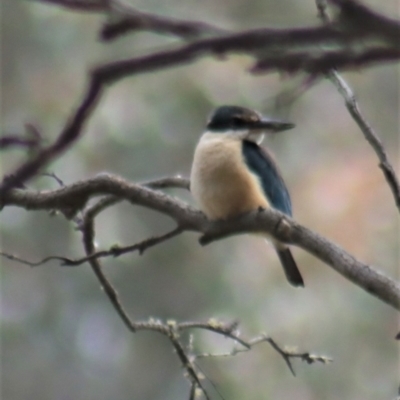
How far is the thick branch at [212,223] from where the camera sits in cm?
169

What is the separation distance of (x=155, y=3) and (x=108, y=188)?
4.83 meters

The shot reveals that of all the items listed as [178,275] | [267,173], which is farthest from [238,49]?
[178,275]

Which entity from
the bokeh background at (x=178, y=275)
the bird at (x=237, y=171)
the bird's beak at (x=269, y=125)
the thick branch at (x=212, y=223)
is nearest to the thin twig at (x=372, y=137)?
the thick branch at (x=212, y=223)

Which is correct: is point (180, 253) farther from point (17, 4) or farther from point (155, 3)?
point (17, 4)

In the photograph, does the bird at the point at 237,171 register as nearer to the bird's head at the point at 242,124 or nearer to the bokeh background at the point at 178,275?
the bird's head at the point at 242,124

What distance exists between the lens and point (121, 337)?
618 cm

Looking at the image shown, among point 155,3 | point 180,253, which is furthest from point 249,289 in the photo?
point 155,3

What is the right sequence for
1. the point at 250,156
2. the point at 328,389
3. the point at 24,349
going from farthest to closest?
the point at 24,349 < the point at 328,389 < the point at 250,156

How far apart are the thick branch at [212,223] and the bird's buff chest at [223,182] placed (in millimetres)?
168

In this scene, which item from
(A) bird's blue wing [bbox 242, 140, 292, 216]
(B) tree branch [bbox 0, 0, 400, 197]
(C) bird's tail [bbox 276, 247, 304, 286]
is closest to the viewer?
(B) tree branch [bbox 0, 0, 400, 197]

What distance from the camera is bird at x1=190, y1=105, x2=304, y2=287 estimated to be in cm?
226

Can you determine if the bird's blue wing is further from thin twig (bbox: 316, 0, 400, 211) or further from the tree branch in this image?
the tree branch

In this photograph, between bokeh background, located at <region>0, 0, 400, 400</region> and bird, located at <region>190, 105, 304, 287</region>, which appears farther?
bokeh background, located at <region>0, 0, 400, 400</region>

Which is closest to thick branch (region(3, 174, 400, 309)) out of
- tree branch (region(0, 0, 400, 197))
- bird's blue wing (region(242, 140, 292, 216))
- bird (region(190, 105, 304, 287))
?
bird (region(190, 105, 304, 287))
